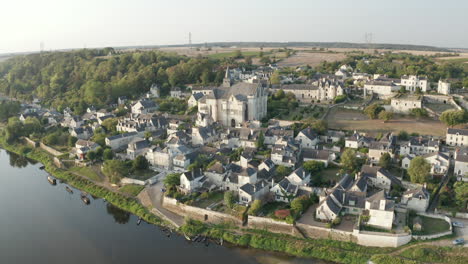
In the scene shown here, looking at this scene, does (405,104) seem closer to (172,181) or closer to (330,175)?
(330,175)

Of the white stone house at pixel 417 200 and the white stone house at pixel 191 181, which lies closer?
the white stone house at pixel 417 200

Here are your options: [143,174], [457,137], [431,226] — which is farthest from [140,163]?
[457,137]

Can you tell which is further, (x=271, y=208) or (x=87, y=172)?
(x=87, y=172)

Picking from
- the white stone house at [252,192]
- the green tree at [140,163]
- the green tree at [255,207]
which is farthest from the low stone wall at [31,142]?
the green tree at [255,207]

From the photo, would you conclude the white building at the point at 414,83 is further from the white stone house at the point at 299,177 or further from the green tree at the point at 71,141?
the green tree at the point at 71,141

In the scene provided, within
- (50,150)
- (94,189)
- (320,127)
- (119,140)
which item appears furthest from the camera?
(50,150)
